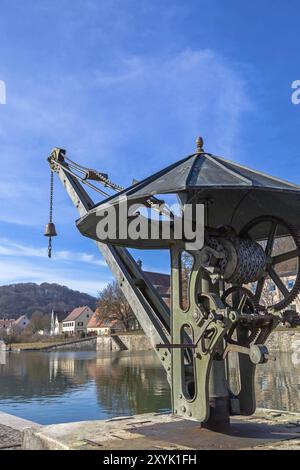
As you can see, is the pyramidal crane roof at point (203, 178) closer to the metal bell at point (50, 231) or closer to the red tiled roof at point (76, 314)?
the metal bell at point (50, 231)

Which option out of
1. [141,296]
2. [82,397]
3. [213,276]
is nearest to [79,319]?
[82,397]

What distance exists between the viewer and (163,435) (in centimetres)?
503

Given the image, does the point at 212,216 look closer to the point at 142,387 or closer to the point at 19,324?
the point at 142,387

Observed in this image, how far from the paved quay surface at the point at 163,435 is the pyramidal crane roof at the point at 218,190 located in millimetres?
2178

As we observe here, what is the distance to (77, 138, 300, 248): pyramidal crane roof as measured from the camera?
14.6 ft

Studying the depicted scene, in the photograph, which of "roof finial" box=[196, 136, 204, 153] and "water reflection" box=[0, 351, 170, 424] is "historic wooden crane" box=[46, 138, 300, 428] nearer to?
"roof finial" box=[196, 136, 204, 153]

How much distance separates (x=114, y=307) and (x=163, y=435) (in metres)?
59.5

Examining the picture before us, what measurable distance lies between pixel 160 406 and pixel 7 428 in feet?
19.2

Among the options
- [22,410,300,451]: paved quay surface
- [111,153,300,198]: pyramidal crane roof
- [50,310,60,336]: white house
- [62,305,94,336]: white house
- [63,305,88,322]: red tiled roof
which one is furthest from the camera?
[50,310,60,336]: white house

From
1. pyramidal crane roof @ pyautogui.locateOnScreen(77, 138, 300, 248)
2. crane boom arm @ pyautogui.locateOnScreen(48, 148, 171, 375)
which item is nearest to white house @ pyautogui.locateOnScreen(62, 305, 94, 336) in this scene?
crane boom arm @ pyautogui.locateOnScreen(48, 148, 171, 375)

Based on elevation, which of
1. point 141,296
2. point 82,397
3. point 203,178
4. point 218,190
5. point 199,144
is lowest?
point 82,397

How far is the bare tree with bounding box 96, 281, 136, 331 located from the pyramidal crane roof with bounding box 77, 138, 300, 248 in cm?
5813

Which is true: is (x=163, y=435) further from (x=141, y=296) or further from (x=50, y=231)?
(x=50, y=231)
